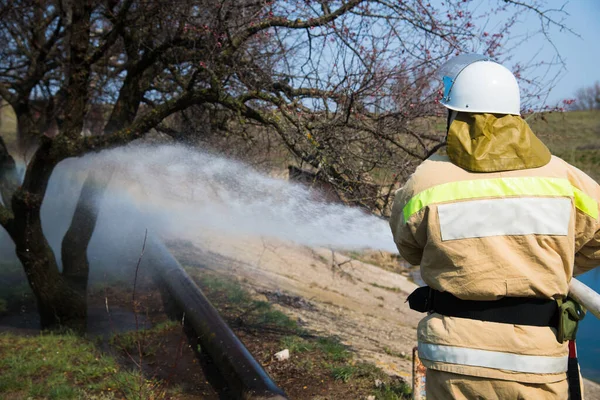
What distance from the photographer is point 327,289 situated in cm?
1142

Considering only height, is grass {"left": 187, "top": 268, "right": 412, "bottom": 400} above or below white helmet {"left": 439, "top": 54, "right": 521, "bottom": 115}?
below

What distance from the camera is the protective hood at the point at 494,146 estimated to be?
2275 mm

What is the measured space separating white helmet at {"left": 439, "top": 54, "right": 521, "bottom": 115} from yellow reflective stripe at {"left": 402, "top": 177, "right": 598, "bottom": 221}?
1.20 ft

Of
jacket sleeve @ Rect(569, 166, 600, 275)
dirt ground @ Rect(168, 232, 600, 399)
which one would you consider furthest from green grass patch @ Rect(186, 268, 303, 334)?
jacket sleeve @ Rect(569, 166, 600, 275)

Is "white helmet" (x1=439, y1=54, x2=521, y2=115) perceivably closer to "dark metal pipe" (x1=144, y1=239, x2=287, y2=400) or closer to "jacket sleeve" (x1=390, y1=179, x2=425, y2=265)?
"jacket sleeve" (x1=390, y1=179, x2=425, y2=265)

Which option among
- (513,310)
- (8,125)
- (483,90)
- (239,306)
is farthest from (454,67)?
(8,125)

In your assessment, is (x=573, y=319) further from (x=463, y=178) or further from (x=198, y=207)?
(x=198, y=207)

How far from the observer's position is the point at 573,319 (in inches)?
89.7

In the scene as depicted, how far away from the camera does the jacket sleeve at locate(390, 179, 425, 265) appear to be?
92.9 inches

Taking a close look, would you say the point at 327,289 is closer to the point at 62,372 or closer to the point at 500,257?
the point at 62,372

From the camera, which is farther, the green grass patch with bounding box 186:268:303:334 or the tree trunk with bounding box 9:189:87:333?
the green grass patch with bounding box 186:268:303:334

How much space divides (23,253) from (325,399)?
429 centimetres

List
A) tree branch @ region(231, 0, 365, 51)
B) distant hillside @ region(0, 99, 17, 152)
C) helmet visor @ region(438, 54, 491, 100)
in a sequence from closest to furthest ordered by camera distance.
A: helmet visor @ region(438, 54, 491, 100) < tree branch @ region(231, 0, 365, 51) < distant hillside @ region(0, 99, 17, 152)

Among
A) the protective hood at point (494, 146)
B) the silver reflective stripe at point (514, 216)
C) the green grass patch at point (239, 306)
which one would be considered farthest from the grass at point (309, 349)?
the protective hood at point (494, 146)
